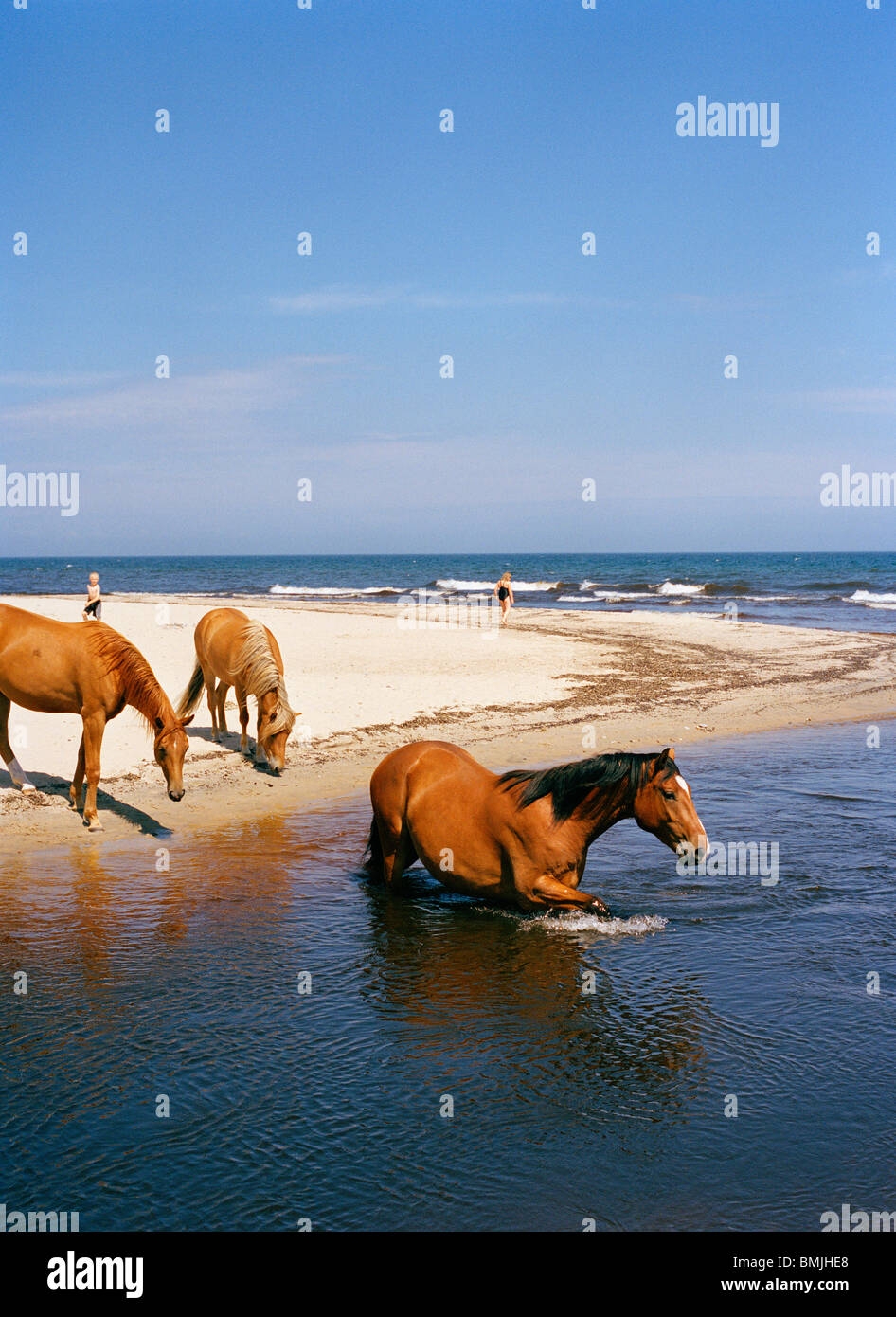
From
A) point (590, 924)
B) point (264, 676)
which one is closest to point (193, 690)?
point (264, 676)

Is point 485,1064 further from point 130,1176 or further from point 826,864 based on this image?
point 826,864

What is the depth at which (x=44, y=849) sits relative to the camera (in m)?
9.78

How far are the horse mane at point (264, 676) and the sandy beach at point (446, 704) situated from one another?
71cm

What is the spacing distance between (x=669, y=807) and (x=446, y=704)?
10.7 meters

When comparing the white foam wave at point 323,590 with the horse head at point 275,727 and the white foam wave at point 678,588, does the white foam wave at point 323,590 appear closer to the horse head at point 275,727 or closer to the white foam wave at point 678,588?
the white foam wave at point 678,588

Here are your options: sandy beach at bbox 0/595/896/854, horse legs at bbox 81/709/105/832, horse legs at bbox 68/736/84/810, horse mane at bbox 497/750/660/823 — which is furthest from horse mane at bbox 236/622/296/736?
horse mane at bbox 497/750/660/823

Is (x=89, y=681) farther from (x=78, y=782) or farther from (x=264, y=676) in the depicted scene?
(x=264, y=676)

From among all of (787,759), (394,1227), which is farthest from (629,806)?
(787,759)

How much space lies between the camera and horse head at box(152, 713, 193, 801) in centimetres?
1017

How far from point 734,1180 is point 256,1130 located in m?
2.29

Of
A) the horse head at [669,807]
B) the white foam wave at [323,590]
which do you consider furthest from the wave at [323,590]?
the horse head at [669,807]

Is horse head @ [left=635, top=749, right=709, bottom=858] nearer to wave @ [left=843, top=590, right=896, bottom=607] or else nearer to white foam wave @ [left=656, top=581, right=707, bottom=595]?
wave @ [left=843, top=590, right=896, bottom=607]

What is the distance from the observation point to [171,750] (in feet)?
33.4

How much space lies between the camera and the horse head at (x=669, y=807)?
732 centimetres
